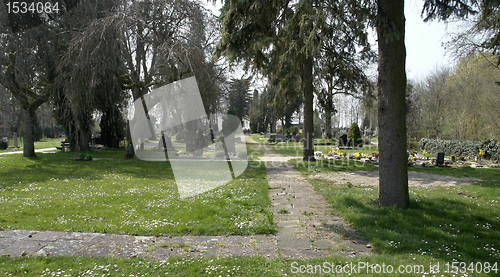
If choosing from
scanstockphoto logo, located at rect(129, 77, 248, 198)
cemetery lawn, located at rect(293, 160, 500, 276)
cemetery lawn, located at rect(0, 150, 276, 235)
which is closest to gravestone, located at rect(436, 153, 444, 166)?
cemetery lawn, located at rect(293, 160, 500, 276)

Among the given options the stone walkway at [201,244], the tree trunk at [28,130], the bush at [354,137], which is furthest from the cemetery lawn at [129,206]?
the bush at [354,137]

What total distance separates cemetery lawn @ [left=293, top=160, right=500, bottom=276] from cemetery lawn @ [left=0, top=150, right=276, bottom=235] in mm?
1662

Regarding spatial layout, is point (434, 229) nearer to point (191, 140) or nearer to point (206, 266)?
point (206, 266)

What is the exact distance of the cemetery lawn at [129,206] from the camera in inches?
201

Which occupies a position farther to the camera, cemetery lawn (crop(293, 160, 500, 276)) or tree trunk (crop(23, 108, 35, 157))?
tree trunk (crop(23, 108, 35, 157))

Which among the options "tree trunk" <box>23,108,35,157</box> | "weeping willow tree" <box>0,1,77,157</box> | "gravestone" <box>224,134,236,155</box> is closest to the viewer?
"weeping willow tree" <box>0,1,77,157</box>

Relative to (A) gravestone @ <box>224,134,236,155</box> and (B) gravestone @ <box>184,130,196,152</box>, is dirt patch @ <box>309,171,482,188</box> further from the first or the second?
(B) gravestone @ <box>184,130,196,152</box>

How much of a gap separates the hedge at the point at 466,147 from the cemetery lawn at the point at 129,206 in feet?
43.8

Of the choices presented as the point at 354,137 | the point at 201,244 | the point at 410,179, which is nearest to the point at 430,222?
the point at 201,244

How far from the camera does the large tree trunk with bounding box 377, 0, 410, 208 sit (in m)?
5.95

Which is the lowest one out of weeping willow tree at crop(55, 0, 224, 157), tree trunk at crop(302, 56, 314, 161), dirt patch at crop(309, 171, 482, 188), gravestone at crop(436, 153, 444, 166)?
dirt patch at crop(309, 171, 482, 188)

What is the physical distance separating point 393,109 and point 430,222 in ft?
7.11

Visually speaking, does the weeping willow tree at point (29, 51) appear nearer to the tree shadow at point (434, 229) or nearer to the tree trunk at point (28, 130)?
the tree trunk at point (28, 130)

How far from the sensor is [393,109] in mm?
5957
